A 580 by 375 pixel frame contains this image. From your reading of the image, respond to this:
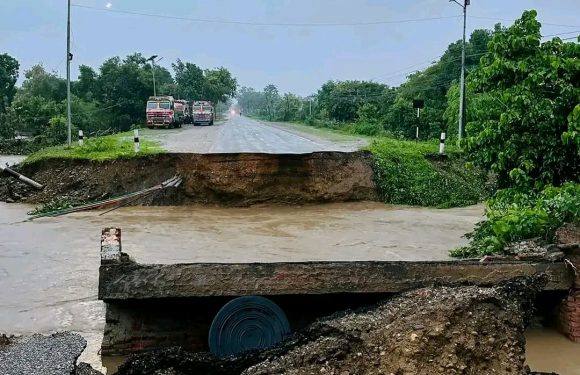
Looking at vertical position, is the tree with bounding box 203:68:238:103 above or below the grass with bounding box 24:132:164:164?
above

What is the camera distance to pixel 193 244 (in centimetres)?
1174

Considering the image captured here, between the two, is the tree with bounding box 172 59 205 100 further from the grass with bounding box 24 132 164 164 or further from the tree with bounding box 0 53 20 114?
the grass with bounding box 24 132 164 164

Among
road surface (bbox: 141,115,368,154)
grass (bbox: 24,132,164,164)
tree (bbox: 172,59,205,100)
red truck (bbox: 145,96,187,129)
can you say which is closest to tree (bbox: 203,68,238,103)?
tree (bbox: 172,59,205,100)

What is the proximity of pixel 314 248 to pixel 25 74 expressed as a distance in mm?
72524

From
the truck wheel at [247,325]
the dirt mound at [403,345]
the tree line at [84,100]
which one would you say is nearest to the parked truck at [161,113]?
the tree line at [84,100]

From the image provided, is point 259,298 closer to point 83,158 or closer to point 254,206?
point 254,206

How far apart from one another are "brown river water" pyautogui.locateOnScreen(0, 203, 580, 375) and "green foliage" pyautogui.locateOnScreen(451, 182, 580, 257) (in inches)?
52.7

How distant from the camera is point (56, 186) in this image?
1706 cm

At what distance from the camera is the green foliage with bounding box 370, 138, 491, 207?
16.7 meters

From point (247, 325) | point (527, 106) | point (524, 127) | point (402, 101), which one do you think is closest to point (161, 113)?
point (402, 101)

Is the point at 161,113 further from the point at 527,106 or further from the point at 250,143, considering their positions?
the point at 527,106

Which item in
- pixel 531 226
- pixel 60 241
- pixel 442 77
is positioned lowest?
pixel 60 241

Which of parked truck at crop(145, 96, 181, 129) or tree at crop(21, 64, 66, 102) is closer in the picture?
parked truck at crop(145, 96, 181, 129)

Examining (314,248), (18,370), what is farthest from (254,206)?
(18,370)
